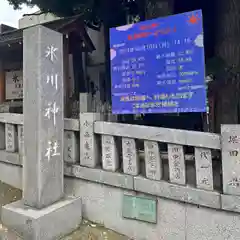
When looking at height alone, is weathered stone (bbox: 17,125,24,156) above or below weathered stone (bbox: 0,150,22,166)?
above

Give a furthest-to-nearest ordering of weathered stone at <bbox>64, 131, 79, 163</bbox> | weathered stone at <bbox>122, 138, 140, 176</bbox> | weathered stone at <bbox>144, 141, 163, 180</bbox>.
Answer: weathered stone at <bbox>64, 131, 79, 163</bbox> < weathered stone at <bbox>122, 138, 140, 176</bbox> < weathered stone at <bbox>144, 141, 163, 180</bbox>

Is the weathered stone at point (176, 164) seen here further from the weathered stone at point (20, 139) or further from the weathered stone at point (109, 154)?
the weathered stone at point (20, 139)

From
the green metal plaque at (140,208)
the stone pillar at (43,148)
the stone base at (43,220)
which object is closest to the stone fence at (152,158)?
the green metal plaque at (140,208)

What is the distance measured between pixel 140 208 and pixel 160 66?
199 cm

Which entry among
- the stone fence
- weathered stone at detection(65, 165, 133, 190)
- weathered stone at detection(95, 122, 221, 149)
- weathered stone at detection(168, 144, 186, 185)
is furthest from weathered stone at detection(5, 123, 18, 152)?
weathered stone at detection(168, 144, 186, 185)

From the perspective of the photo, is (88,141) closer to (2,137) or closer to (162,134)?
(162,134)

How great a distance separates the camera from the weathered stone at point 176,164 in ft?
11.9

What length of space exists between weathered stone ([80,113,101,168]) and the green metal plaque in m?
0.73

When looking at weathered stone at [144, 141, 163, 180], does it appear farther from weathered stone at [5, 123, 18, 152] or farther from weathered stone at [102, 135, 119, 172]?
weathered stone at [5, 123, 18, 152]

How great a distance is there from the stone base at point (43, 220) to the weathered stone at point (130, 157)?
93 cm

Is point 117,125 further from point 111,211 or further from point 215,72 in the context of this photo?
point 215,72

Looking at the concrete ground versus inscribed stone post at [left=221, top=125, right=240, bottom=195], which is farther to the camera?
the concrete ground

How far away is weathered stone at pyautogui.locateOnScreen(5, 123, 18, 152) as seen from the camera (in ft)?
16.0

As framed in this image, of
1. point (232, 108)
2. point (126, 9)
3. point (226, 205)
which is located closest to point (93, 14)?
point (126, 9)
